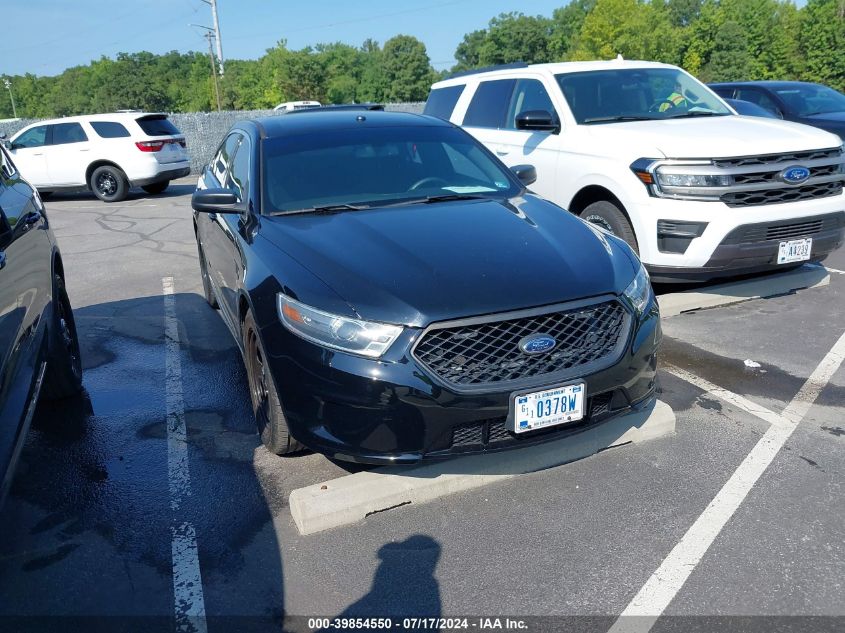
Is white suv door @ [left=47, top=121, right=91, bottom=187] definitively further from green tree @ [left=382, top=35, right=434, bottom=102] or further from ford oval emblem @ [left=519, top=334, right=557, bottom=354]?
green tree @ [left=382, top=35, right=434, bottom=102]

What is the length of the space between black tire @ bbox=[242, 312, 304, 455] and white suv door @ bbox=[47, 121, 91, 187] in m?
13.5

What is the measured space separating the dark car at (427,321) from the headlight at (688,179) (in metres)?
1.76

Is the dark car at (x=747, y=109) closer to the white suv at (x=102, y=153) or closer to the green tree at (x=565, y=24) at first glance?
the white suv at (x=102, y=153)

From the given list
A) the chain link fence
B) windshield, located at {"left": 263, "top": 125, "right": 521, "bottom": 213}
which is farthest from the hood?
the chain link fence

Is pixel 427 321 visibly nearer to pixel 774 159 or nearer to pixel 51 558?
pixel 51 558

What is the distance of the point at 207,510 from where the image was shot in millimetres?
3344

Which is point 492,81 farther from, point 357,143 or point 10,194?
point 10,194

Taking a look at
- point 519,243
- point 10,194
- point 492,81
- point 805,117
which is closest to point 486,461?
→ point 519,243

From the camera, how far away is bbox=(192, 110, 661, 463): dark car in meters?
2.87

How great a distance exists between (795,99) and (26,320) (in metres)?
12.0

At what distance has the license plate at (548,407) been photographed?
2895mm

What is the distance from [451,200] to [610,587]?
229 cm

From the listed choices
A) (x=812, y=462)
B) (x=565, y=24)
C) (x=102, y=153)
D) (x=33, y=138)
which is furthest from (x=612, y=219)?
(x=565, y=24)

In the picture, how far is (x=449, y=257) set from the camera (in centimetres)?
326
